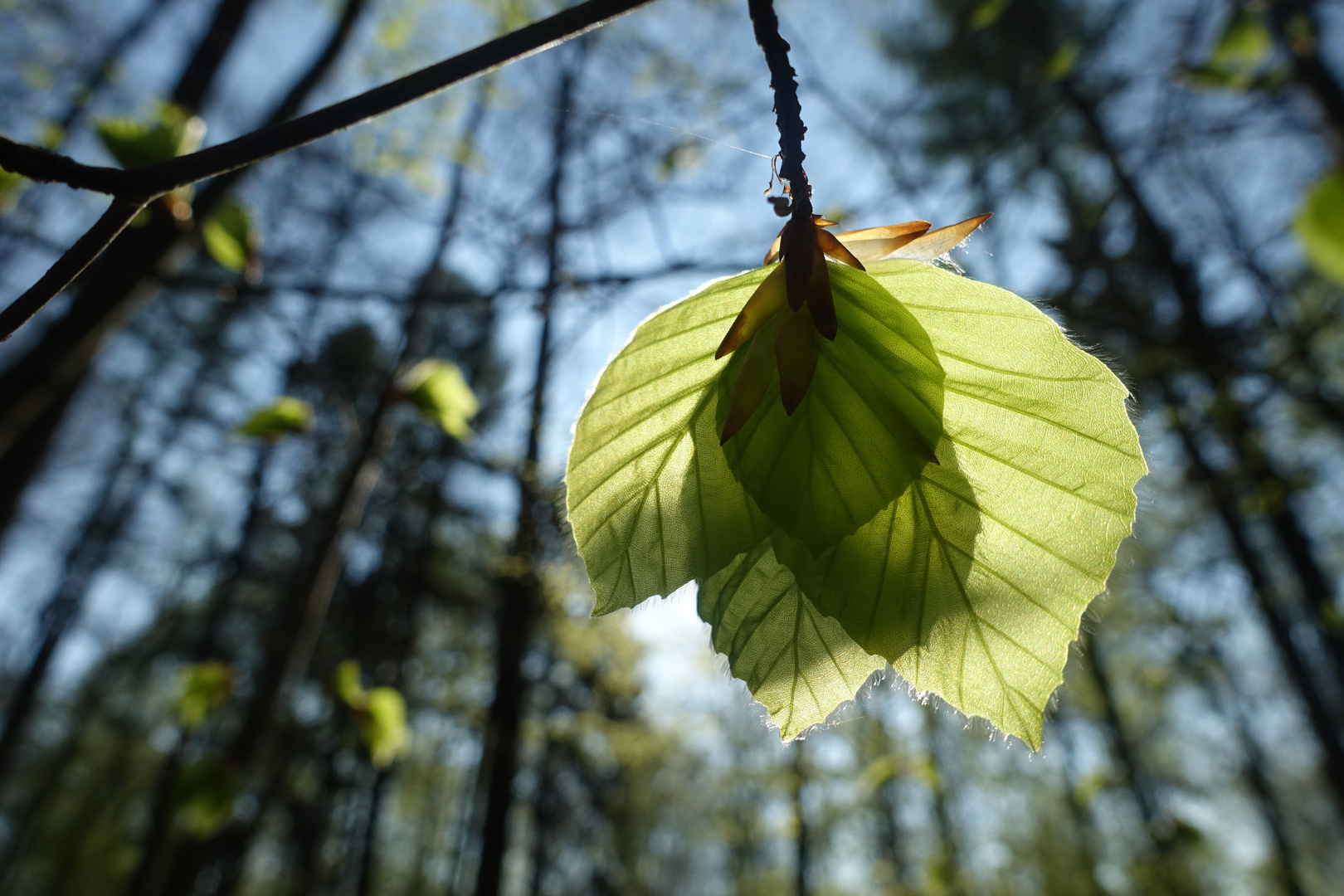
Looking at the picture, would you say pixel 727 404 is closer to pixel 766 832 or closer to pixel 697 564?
pixel 697 564

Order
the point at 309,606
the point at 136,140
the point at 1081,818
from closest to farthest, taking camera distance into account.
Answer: the point at 136,140 < the point at 309,606 < the point at 1081,818

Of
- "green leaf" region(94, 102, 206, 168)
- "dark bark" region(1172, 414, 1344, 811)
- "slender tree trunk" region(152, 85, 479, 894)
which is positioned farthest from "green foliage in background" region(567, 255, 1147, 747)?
"dark bark" region(1172, 414, 1344, 811)

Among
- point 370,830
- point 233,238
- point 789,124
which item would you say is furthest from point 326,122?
point 370,830

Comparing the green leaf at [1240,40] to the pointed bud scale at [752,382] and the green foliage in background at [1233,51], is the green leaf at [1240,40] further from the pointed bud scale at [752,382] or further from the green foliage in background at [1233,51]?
the pointed bud scale at [752,382]

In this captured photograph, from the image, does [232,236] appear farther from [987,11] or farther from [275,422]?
[987,11]

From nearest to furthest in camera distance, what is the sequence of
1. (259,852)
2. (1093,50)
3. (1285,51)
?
(1285,51)
(1093,50)
(259,852)

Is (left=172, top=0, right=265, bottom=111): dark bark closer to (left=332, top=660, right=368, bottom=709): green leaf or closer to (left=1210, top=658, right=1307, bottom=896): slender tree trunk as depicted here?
(left=332, top=660, right=368, bottom=709): green leaf

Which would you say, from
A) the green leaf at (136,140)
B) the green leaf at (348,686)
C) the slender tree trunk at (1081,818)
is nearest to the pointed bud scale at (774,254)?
the green leaf at (136,140)

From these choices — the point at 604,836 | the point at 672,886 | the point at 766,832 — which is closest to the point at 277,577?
the point at 604,836
